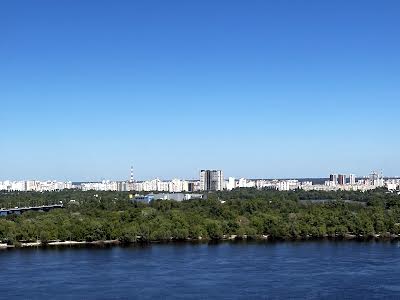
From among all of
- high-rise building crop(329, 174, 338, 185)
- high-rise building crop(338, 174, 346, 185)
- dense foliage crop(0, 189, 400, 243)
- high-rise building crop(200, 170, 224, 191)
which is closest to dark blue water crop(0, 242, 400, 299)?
dense foliage crop(0, 189, 400, 243)

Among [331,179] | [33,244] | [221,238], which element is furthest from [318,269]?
[331,179]

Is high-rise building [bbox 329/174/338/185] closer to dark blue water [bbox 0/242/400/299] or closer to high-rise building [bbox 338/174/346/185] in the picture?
high-rise building [bbox 338/174/346/185]

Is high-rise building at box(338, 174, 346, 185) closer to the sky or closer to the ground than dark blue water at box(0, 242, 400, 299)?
closer to the sky

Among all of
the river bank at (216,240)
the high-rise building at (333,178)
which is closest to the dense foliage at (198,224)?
the river bank at (216,240)

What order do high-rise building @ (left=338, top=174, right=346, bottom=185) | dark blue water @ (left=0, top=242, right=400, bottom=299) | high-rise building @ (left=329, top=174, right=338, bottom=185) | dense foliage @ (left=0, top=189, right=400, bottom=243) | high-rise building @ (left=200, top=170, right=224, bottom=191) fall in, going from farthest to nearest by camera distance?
high-rise building @ (left=329, top=174, right=338, bottom=185), high-rise building @ (left=338, top=174, right=346, bottom=185), high-rise building @ (left=200, top=170, right=224, bottom=191), dense foliage @ (left=0, top=189, right=400, bottom=243), dark blue water @ (left=0, top=242, right=400, bottom=299)

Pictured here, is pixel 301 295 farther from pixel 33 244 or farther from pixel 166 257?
pixel 33 244

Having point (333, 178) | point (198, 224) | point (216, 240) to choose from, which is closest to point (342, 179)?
point (333, 178)

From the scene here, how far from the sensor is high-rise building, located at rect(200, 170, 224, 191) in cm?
4344

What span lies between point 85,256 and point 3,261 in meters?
1.73

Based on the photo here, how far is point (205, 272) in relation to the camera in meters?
10.7

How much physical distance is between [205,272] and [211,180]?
32.9 meters

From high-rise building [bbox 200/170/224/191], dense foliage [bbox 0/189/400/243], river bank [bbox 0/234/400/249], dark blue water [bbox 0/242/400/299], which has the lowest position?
dark blue water [bbox 0/242/400/299]

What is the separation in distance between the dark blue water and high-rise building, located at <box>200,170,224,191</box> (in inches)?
1123

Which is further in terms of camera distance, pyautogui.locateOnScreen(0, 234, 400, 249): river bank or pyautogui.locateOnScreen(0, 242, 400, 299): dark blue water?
pyautogui.locateOnScreen(0, 234, 400, 249): river bank
